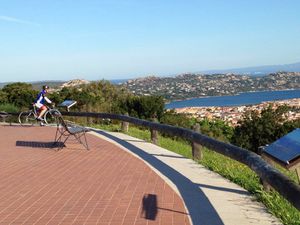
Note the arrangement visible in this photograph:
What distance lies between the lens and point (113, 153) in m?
11.4

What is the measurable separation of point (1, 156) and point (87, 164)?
8.50 feet

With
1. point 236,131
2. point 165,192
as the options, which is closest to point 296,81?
point 236,131

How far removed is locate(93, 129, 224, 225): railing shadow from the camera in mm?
5738

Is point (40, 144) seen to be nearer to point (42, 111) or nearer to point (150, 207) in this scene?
point (42, 111)

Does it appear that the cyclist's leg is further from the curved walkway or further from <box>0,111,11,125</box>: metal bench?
the curved walkway

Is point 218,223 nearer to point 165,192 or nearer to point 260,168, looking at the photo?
point 260,168

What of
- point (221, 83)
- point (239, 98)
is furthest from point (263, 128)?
point (221, 83)

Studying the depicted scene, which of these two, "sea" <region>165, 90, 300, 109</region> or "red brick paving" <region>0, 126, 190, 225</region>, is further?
"sea" <region>165, 90, 300, 109</region>

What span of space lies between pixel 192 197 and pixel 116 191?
1.21 metres

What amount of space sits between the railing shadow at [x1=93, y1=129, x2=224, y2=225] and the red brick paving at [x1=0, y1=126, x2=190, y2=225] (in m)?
0.14

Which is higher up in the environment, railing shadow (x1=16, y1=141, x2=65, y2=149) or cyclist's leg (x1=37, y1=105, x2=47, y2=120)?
cyclist's leg (x1=37, y1=105, x2=47, y2=120)

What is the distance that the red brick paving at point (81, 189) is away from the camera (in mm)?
5867

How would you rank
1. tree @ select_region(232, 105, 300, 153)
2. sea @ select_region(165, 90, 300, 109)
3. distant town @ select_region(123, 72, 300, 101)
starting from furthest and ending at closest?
distant town @ select_region(123, 72, 300, 101) < sea @ select_region(165, 90, 300, 109) < tree @ select_region(232, 105, 300, 153)

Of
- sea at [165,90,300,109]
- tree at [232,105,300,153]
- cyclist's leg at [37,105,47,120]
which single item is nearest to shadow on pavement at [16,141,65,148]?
cyclist's leg at [37,105,47,120]
